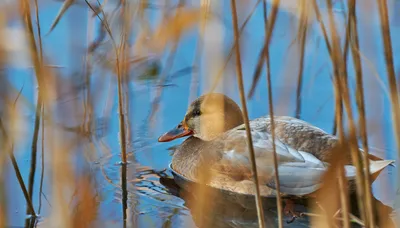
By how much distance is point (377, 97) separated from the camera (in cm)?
217

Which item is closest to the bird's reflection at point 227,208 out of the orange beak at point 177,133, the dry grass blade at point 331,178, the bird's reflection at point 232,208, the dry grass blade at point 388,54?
the bird's reflection at point 232,208

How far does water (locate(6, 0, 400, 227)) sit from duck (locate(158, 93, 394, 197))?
0.12 m

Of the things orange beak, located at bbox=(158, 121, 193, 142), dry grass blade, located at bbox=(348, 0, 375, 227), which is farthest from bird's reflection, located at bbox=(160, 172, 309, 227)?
dry grass blade, located at bbox=(348, 0, 375, 227)

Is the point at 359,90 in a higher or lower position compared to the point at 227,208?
higher

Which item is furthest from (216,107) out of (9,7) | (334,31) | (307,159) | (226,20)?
(334,31)

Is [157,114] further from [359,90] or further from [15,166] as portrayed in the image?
[359,90]

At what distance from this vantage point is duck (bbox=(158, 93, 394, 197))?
370 centimetres

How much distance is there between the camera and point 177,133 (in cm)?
434

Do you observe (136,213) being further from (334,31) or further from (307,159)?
(334,31)

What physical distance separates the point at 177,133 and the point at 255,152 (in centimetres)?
68

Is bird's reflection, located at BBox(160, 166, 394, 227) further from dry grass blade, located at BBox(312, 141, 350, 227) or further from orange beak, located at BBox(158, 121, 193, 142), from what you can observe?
dry grass blade, located at BBox(312, 141, 350, 227)

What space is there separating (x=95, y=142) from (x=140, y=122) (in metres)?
0.33

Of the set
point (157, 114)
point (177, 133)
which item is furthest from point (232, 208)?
point (157, 114)

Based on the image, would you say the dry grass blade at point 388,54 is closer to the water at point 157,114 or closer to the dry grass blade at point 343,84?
the dry grass blade at point 343,84
